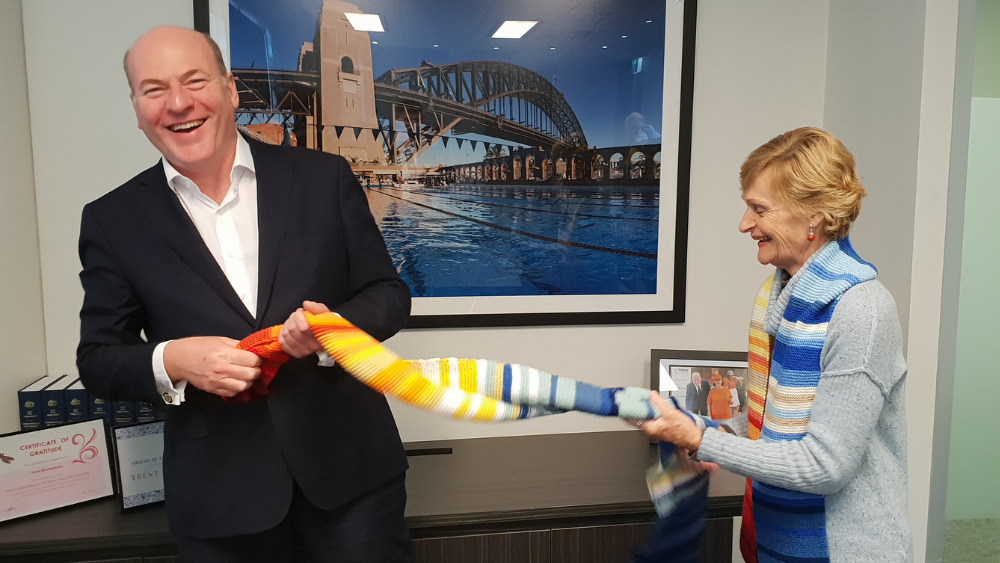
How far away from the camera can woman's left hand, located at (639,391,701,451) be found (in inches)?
50.4

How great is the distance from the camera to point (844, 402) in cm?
118

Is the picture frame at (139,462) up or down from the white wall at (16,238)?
down

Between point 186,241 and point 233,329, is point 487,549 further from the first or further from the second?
point 186,241

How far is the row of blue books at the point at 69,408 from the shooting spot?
1949 millimetres

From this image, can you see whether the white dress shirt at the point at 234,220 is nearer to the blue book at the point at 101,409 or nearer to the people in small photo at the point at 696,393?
the blue book at the point at 101,409

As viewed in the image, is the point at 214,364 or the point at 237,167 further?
the point at 237,167

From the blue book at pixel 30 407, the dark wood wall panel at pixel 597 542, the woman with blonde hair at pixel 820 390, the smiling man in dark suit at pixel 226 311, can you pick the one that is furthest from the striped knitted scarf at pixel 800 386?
the blue book at pixel 30 407

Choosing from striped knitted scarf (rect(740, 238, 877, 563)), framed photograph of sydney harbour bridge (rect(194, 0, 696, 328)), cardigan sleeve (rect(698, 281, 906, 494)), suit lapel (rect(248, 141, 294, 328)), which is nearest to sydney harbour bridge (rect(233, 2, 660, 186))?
framed photograph of sydney harbour bridge (rect(194, 0, 696, 328))

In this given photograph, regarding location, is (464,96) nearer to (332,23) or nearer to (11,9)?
(332,23)

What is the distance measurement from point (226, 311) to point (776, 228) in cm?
110

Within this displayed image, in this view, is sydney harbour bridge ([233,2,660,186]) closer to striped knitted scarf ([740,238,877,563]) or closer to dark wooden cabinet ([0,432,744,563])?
dark wooden cabinet ([0,432,744,563])

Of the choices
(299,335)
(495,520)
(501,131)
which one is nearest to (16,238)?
(299,335)

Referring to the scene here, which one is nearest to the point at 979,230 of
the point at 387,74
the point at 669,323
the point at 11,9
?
the point at 669,323

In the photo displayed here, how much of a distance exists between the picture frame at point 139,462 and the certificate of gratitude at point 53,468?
68 millimetres
